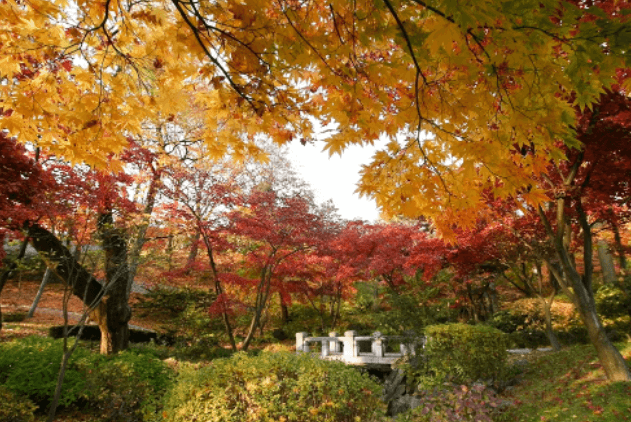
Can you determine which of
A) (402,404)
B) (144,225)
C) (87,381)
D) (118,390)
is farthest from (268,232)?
(402,404)

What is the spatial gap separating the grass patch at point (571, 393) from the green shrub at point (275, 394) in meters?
2.94

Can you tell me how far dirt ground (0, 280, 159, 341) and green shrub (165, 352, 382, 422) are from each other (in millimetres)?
9224

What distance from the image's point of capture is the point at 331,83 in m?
2.22

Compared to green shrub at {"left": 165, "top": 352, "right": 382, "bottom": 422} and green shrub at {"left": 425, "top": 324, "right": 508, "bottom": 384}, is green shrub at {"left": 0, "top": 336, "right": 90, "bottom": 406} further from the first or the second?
green shrub at {"left": 425, "top": 324, "right": 508, "bottom": 384}

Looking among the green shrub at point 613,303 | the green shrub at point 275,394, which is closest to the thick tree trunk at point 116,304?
the green shrub at point 275,394

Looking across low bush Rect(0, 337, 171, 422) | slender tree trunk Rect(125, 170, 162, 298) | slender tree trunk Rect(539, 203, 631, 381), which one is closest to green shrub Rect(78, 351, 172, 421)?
low bush Rect(0, 337, 171, 422)

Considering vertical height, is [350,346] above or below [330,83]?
below

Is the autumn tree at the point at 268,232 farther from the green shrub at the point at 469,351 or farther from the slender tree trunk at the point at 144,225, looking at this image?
the green shrub at the point at 469,351

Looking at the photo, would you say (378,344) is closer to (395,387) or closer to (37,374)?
(395,387)

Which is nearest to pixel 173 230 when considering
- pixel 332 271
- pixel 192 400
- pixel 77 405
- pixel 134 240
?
pixel 134 240

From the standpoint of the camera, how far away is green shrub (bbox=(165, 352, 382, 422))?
351 cm

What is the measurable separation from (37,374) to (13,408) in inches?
42.7

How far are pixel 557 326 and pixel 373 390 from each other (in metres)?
10.2

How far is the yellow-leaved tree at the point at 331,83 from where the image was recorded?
6.25 feet
